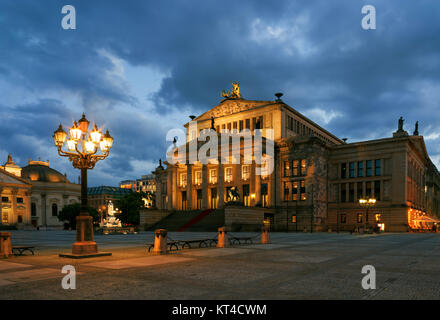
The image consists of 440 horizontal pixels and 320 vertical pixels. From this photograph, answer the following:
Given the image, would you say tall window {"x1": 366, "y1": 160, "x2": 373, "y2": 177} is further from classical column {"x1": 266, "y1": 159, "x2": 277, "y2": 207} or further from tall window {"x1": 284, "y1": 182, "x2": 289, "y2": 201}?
classical column {"x1": 266, "y1": 159, "x2": 277, "y2": 207}

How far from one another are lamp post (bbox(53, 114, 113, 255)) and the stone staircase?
3505 centimetres

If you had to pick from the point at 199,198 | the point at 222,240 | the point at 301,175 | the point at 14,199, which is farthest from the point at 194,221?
the point at 14,199

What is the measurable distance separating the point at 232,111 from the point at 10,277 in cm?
6479

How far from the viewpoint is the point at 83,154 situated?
1866 centimetres

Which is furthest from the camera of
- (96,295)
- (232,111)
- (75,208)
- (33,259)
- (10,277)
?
(75,208)

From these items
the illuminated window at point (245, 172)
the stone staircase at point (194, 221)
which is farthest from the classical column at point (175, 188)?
the illuminated window at point (245, 172)

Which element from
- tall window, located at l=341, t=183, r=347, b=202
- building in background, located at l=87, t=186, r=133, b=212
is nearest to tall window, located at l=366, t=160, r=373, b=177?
tall window, located at l=341, t=183, r=347, b=202

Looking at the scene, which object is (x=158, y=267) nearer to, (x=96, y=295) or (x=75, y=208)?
(x=96, y=295)

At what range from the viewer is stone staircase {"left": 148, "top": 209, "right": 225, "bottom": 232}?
53.8 metres

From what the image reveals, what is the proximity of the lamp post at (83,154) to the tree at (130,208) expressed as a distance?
64522mm

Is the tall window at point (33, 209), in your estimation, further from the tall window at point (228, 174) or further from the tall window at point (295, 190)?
the tall window at point (295, 190)

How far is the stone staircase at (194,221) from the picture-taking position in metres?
53.8
